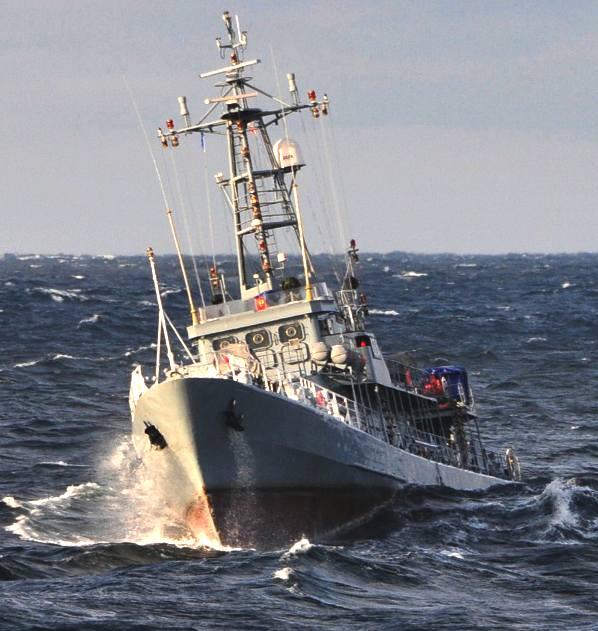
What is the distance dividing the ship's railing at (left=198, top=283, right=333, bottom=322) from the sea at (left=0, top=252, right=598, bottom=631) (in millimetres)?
4748

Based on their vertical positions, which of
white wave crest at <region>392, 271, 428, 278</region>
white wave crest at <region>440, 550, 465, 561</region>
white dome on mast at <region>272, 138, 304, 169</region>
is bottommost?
white wave crest at <region>440, 550, 465, 561</region>

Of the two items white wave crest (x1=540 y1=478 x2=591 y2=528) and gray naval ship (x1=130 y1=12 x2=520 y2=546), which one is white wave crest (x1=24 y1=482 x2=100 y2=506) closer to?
gray naval ship (x1=130 y1=12 x2=520 y2=546)

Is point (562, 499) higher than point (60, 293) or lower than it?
lower

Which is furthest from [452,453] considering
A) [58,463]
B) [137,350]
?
[137,350]

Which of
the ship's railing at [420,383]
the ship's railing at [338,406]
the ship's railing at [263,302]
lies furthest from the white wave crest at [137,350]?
the ship's railing at [263,302]

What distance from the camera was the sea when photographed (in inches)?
922

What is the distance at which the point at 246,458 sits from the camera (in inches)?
1187

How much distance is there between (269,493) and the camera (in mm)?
30438

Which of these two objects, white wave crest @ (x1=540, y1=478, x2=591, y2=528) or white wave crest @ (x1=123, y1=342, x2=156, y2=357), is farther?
white wave crest @ (x1=123, y1=342, x2=156, y2=357)

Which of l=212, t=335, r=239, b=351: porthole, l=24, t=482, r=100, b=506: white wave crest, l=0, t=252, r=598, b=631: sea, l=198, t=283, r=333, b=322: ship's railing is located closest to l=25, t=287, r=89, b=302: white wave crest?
l=0, t=252, r=598, b=631: sea

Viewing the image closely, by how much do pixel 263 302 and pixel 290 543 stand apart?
773 centimetres

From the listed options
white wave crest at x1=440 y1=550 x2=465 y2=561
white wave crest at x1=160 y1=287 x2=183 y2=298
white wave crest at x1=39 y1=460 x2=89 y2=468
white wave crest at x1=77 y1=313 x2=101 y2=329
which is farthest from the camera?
white wave crest at x1=160 y1=287 x2=183 y2=298

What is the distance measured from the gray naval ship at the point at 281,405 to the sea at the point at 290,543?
0.78 meters

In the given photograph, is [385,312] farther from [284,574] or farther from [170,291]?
[284,574]
